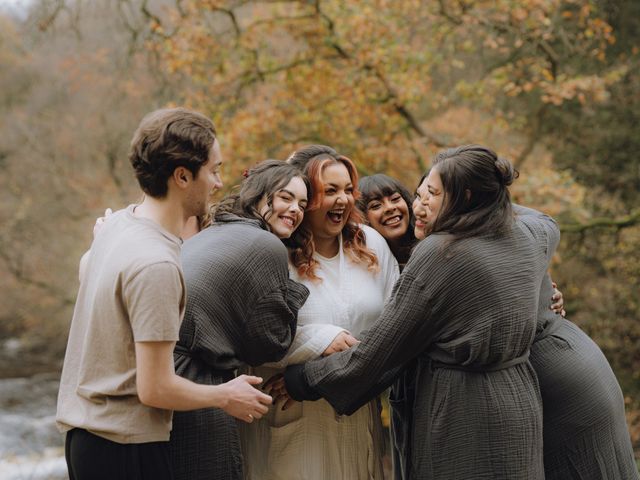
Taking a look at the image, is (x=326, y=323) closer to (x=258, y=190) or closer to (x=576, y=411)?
(x=258, y=190)

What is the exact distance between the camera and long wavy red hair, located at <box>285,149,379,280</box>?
11.0 feet

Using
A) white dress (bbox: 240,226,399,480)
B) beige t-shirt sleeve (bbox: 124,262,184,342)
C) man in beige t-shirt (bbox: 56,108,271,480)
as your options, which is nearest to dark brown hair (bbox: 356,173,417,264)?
white dress (bbox: 240,226,399,480)

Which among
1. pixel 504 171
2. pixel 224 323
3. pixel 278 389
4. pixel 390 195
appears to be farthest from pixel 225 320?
pixel 390 195

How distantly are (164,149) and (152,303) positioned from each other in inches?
18.9

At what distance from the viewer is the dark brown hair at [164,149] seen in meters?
2.19

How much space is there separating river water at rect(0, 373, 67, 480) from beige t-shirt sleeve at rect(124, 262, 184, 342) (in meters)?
6.75

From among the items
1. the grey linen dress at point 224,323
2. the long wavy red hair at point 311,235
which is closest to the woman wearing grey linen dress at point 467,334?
the grey linen dress at point 224,323

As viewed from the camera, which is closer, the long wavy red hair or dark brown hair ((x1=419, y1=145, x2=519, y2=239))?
dark brown hair ((x1=419, y1=145, x2=519, y2=239))

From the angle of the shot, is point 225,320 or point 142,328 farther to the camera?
point 225,320

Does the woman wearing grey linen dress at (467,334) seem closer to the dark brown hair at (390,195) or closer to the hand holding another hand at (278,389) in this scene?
the hand holding another hand at (278,389)

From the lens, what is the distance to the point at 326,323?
3.22 meters

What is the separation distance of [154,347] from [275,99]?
6.93 meters

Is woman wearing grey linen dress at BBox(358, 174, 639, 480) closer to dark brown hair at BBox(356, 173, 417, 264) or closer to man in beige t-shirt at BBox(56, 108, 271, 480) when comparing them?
dark brown hair at BBox(356, 173, 417, 264)

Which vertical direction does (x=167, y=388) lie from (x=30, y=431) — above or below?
above
